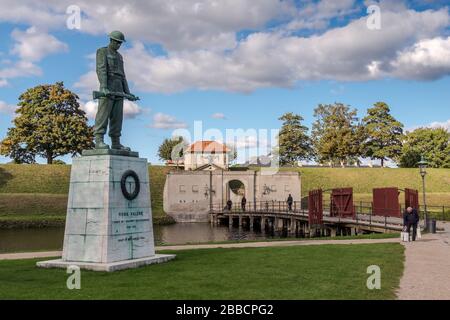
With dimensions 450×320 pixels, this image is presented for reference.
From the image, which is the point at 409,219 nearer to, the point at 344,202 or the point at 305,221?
the point at 344,202

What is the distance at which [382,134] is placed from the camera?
83062 millimetres

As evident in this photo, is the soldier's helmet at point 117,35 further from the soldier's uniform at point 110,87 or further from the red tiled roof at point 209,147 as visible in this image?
the red tiled roof at point 209,147

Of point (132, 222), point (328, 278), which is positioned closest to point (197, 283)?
point (328, 278)

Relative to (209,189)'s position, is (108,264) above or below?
below

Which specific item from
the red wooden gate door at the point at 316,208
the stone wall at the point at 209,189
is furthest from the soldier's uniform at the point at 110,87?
the stone wall at the point at 209,189

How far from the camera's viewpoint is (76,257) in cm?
1412

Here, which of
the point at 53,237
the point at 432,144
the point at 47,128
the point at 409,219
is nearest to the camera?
the point at 409,219

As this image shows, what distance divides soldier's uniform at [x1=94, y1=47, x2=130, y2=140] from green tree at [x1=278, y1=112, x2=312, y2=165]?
78.2 metres

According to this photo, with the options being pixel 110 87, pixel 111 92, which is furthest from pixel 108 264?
pixel 110 87

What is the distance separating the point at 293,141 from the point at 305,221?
5104 cm

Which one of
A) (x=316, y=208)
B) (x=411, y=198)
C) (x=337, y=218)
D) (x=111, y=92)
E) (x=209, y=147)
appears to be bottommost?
(x=337, y=218)

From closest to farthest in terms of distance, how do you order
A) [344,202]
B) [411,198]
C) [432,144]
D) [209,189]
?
[411,198]
[344,202]
[209,189]
[432,144]
